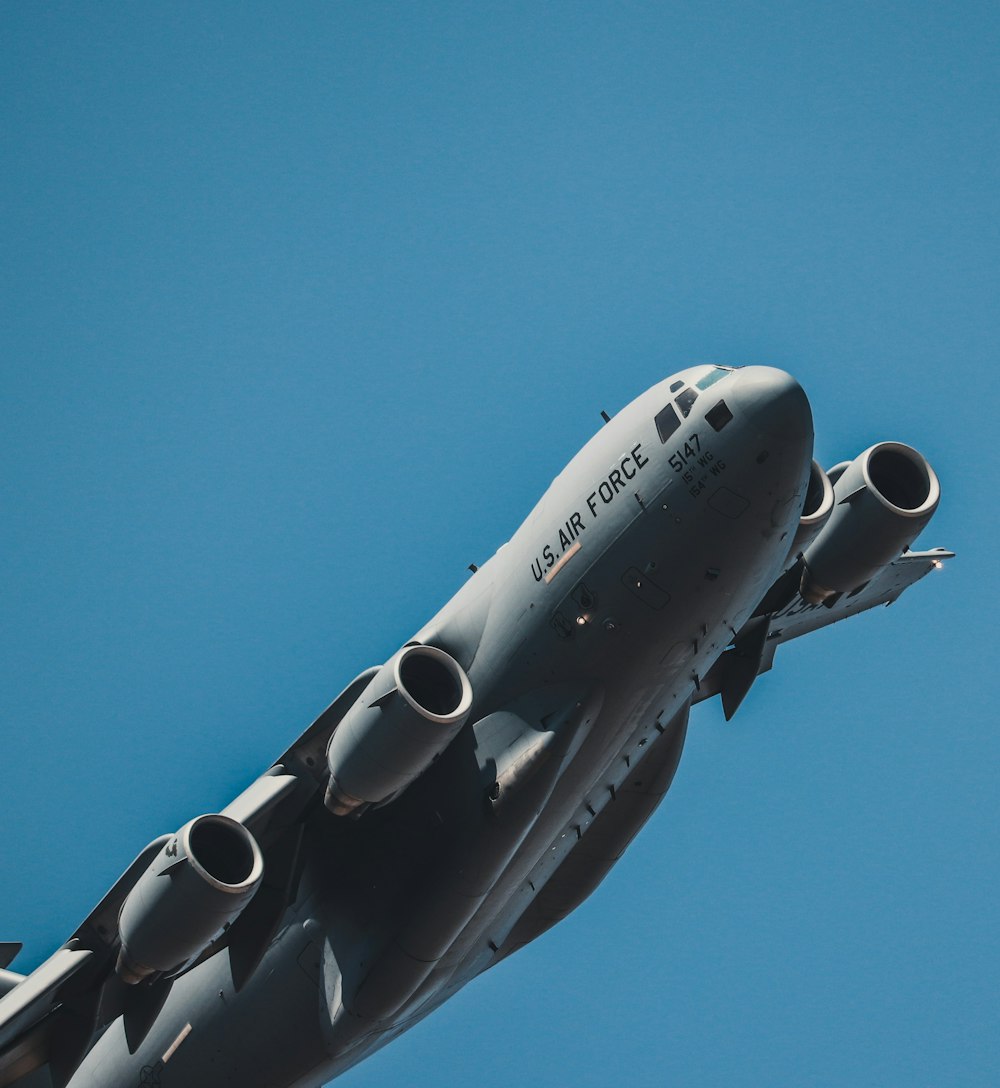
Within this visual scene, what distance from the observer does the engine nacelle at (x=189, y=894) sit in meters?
17.4

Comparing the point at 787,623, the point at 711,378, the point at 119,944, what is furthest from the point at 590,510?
the point at 119,944

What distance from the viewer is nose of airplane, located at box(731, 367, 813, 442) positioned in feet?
55.3

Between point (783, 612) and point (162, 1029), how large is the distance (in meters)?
8.67

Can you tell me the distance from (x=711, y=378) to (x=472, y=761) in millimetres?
4741

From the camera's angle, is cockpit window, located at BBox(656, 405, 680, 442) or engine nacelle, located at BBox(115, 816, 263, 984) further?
cockpit window, located at BBox(656, 405, 680, 442)

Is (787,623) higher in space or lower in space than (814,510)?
lower

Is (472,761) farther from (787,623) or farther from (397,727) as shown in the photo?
(787,623)

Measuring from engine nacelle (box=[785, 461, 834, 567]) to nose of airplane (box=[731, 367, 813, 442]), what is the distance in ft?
5.54

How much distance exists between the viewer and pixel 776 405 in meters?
16.9

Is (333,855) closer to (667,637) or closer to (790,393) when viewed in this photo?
(667,637)

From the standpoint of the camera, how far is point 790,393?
1694 cm

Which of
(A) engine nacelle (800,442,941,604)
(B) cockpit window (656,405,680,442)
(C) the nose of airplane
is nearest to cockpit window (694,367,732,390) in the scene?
(B) cockpit window (656,405,680,442)

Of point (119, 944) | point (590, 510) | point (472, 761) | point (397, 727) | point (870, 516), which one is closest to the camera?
point (397, 727)

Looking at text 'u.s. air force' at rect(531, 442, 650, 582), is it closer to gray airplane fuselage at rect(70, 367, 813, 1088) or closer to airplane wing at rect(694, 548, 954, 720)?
gray airplane fuselage at rect(70, 367, 813, 1088)
